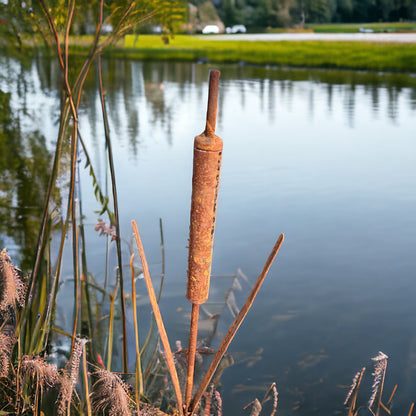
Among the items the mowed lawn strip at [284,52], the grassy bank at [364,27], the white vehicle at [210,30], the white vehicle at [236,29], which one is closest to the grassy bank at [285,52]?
the mowed lawn strip at [284,52]

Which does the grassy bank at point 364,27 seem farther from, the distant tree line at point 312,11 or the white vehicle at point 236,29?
the white vehicle at point 236,29

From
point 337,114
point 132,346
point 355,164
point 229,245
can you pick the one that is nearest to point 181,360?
point 132,346

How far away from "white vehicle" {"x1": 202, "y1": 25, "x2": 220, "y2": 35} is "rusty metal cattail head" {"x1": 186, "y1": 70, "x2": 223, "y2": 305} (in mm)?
12099

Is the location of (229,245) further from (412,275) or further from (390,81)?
(390,81)

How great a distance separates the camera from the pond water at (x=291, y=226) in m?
1.85

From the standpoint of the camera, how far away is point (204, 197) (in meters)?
0.49

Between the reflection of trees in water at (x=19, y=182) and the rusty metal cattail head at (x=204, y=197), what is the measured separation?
1889 mm

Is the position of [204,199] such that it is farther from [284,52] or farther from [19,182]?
[284,52]

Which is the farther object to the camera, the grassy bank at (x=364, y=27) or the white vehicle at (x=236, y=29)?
→ the white vehicle at (x=236, y=29)

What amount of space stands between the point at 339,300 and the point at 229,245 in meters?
0.76

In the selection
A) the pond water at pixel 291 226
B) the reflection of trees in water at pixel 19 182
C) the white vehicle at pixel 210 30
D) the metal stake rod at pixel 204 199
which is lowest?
the pond water at pixel 291 226

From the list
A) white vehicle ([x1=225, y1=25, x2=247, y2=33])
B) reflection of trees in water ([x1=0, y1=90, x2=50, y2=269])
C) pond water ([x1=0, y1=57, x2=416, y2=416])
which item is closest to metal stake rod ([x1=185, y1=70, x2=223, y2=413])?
pond water ([x1=0, y1=57, x2=416, y2=416])

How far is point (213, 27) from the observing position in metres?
12.1

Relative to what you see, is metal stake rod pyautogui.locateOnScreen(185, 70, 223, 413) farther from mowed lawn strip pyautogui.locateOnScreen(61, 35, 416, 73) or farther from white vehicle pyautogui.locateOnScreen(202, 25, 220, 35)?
mowed lawn strip pyautogui.locateOnScreen(61, 35, 416, 73)
